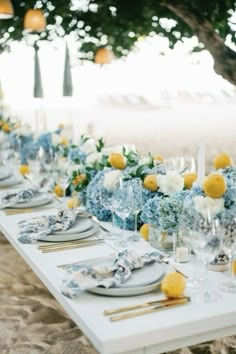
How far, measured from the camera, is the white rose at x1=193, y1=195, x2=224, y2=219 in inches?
52.0

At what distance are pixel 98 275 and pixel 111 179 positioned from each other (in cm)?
60

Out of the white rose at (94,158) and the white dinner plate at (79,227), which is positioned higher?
the white rose at (94,158)

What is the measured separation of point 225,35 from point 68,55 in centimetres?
147

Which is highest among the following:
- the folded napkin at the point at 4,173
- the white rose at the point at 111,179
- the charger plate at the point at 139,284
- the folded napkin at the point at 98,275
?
the white rose at the point at 111,179

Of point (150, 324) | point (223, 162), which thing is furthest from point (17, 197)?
point (150, 324)

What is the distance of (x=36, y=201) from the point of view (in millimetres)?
2158

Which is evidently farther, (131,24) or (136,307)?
(131,24)

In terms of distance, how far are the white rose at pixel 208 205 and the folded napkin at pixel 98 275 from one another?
20cm

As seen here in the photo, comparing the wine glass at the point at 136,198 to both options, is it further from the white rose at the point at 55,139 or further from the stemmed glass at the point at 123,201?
the white rose at the point at 55,139

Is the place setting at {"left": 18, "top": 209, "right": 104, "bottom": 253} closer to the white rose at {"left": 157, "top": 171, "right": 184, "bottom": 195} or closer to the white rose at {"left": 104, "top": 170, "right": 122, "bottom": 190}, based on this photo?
the white rose at {"left": 104, "top": 170, "right": 122, "bottom": 190}

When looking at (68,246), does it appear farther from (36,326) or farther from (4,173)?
(4,173)

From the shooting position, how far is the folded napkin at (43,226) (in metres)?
1.67

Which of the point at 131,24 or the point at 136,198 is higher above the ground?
the point at 131,24

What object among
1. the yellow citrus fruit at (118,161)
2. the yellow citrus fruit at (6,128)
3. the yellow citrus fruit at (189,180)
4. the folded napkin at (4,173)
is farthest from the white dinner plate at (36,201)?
the yellow citrus fruit at (6,128)
